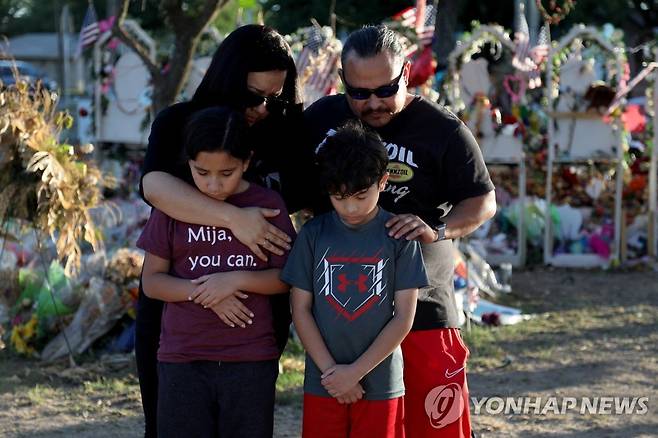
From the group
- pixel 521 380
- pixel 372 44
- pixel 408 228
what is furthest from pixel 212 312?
pixel 521 380

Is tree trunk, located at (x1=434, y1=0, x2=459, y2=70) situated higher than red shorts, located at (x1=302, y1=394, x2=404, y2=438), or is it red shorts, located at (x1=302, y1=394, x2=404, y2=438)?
tree trunk, located at (x1=434, y1=0, x2=459, y2=70)

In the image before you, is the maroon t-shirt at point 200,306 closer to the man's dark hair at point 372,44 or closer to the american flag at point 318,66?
the man's dark hair at point 372,44

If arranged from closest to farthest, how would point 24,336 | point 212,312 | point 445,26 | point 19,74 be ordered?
point 212,312 → point 19,74 → point 24,336 → point 445,26

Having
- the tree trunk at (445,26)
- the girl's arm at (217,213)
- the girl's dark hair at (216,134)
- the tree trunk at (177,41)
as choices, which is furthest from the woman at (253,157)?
the tree trunk at (445,26)

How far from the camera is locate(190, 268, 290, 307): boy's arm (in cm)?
279

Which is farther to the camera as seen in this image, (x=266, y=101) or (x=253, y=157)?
(x=253, y=157)

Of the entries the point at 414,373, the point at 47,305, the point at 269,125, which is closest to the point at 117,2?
the point at 47,305

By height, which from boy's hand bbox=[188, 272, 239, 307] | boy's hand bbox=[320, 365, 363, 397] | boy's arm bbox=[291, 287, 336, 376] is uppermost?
boy's hand bbox=[188, 272, 239, 307]

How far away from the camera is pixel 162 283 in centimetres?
286

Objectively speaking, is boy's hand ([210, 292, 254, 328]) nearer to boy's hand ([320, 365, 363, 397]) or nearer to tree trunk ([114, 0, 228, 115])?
boy's hand ([320, 365, 363, 397])

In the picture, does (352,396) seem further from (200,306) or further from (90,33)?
(90,33)

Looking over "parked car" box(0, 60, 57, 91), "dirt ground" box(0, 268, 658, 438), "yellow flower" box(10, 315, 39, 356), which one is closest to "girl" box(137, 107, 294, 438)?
"dirt ground" box(0, 268, 658, 438)

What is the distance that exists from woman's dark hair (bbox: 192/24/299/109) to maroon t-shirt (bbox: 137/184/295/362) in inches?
12.1

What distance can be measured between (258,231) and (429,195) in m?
0.57
